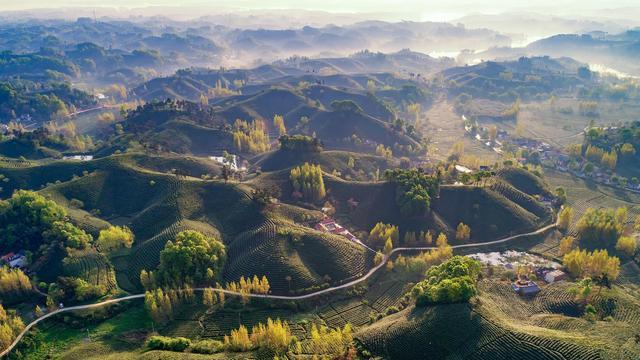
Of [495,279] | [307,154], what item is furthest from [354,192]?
[495,279]

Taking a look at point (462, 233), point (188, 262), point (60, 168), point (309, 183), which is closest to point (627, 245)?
point (462, 233)

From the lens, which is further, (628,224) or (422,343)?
(628,224)

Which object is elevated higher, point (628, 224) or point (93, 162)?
point (93, 162)

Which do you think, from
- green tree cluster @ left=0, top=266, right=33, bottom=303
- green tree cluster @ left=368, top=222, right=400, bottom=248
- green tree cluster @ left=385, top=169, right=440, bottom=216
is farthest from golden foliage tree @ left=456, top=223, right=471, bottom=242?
green tree cluster @ left=0, top=266, right=33, bottom=303

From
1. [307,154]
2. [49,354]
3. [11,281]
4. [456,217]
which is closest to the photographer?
[49,354]

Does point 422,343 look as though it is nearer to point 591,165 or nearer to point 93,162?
point 93,162

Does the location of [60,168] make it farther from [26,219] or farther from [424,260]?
[424,260]
